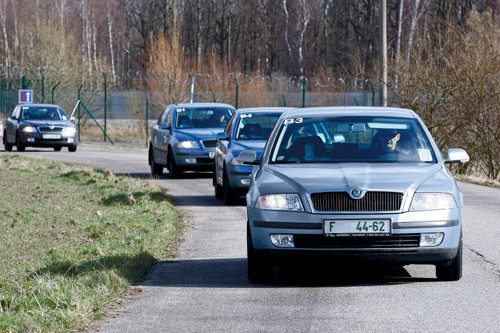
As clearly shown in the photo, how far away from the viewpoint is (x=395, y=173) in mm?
8484

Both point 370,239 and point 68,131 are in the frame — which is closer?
point 370,239

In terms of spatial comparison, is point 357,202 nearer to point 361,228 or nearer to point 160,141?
point 361,228

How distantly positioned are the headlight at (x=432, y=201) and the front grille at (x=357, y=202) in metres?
0.14

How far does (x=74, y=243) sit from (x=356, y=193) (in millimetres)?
4506

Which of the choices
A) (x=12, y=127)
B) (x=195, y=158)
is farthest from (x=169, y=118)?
(x=12, y=127)

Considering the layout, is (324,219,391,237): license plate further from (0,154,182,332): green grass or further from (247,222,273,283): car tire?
(0,154,182,332): green grass

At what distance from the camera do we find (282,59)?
83.6 metres

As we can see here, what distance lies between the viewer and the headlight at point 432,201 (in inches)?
Answer: 320

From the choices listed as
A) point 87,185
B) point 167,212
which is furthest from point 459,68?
point 167,212

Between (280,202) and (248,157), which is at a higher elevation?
(248,157)

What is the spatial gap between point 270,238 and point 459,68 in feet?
53.0

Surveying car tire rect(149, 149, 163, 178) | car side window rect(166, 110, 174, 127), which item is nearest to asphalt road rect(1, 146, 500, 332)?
car side window rect(166, 110, 174, 127)

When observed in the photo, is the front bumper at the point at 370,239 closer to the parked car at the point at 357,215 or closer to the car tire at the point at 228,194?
the parked car at the point at 357,215

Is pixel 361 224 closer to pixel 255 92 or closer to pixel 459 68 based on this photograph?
pixel 459 68
